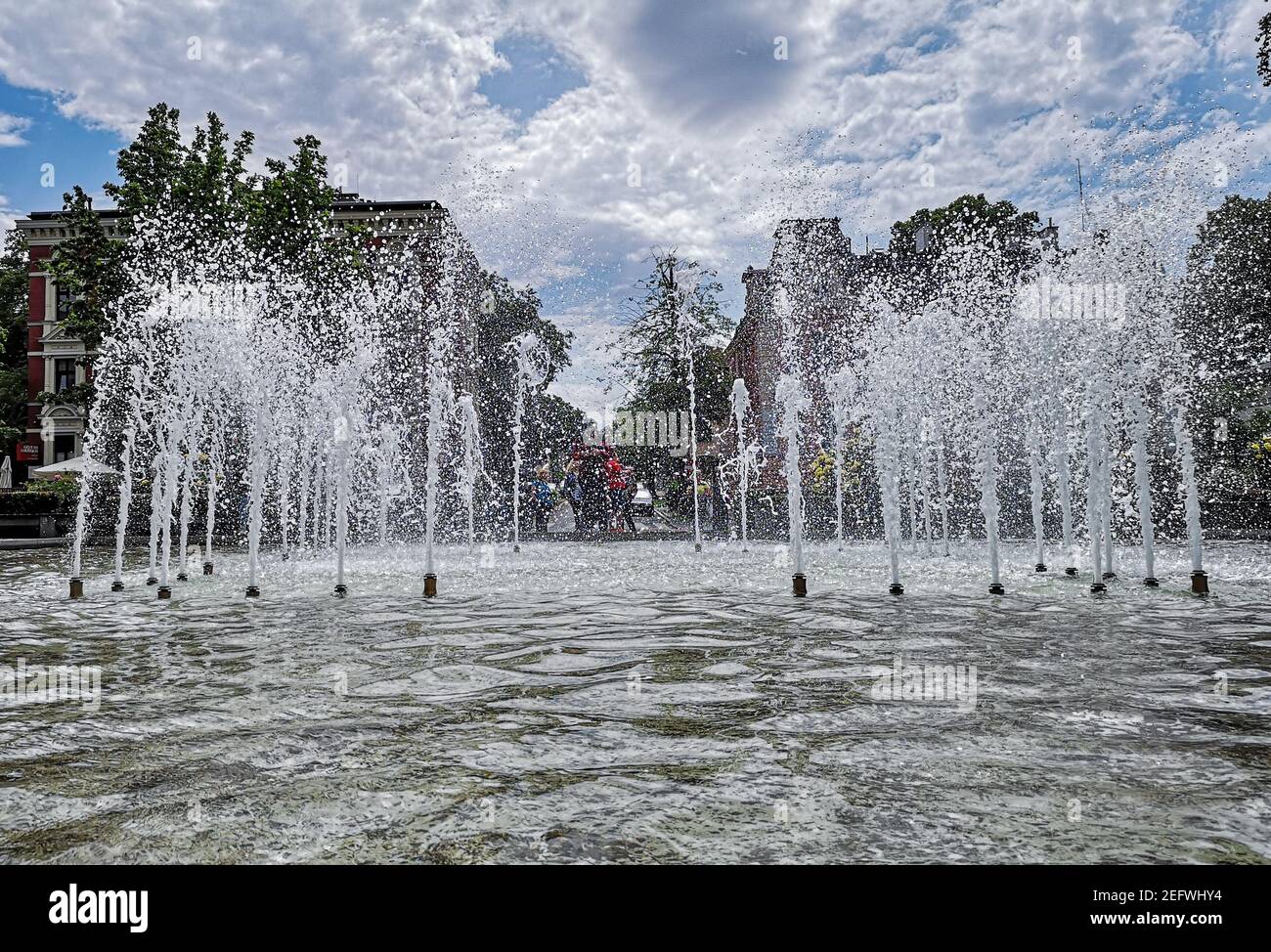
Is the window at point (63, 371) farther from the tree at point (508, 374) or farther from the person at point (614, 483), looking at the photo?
the person at point (614, 483)

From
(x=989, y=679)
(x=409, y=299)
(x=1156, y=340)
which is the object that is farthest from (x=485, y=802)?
(x=409, y=299)

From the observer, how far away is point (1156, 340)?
10391mm

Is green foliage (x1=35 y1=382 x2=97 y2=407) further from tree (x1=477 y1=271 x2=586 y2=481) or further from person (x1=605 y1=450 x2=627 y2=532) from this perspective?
person (x1=605 y1=450 x2=627 y2=532)

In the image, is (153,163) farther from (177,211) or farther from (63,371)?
(63,371)

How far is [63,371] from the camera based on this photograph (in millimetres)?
41094

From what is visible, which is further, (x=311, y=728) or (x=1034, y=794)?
(x=311, y=728)

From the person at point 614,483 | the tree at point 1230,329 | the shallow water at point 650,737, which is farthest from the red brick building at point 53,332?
the shallow water at point 650,737

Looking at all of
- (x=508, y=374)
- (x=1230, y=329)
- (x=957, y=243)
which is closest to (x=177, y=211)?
(x=508, y=374)

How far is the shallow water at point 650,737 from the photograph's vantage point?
2.59 metres

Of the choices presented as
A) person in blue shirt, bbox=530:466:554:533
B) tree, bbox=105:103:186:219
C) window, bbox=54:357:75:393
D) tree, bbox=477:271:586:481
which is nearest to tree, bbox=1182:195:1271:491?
person in blue shirt, bbox=530:466:554:533

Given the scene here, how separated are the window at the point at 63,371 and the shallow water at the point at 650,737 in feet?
131

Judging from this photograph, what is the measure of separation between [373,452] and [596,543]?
905cm
